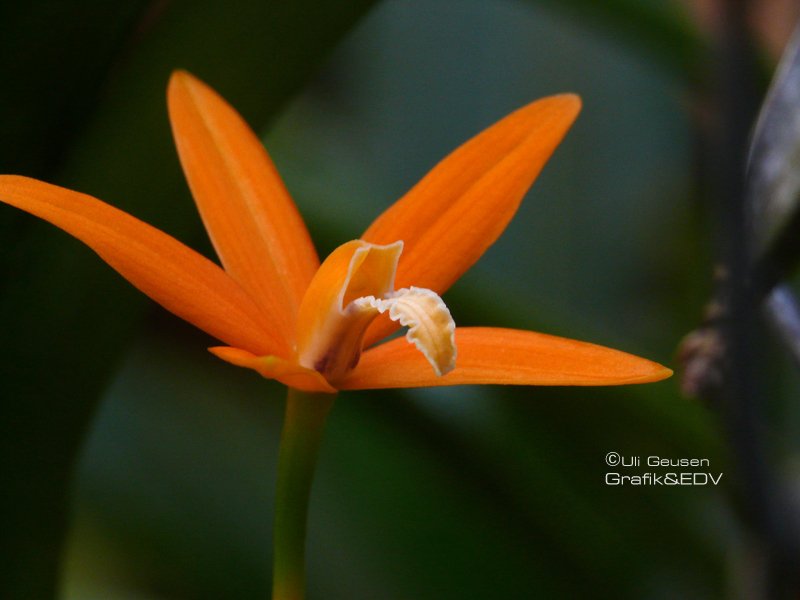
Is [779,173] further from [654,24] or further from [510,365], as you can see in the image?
[654,24]

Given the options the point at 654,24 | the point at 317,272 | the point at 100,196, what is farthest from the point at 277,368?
the point at 654,24

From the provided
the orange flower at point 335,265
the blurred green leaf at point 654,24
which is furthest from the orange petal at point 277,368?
the blurred green leaf at point 654,24

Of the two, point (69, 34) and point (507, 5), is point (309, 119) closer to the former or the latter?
point (507, 5)

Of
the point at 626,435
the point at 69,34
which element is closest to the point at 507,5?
the point at 626,435

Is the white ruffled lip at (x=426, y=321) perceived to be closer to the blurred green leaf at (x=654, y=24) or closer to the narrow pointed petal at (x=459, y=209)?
the narrow pointed petal at (x=459, y=209)

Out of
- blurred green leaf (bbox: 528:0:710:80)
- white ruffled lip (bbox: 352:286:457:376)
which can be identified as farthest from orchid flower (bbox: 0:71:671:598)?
blurred green leaf (bbox: 528:0:710:80)

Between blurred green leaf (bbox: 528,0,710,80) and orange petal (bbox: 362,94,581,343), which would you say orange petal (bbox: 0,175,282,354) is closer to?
orange petal (bbox: 362,94,581,343)
